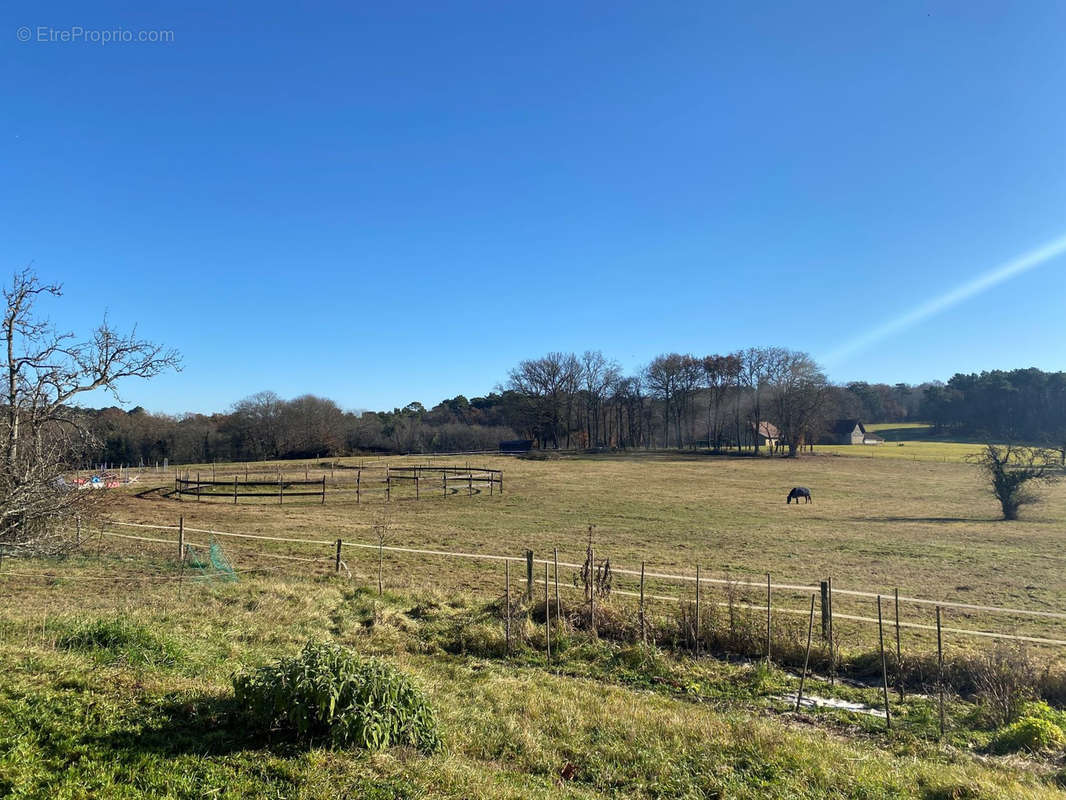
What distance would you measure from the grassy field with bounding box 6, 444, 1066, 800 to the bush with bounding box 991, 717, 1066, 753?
0.65ft

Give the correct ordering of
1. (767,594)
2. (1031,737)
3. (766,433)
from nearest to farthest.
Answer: (1031,737), (767,594), (766,433)

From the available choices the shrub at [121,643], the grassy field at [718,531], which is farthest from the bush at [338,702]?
the grassy field at [718,531]

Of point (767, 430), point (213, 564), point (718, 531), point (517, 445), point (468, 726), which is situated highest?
point (767, 430)

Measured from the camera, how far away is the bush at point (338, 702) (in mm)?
4883

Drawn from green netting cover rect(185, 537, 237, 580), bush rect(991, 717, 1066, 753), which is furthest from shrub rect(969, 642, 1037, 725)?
green netting cover rect(185, 537, 237, 580)

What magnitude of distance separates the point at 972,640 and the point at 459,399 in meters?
124

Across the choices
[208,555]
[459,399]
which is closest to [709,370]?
[459,399]

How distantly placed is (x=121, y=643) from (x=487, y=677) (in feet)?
14.5

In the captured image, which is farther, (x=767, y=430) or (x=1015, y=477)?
(x=767, y=430)

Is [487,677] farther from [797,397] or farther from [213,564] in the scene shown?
[797,397]

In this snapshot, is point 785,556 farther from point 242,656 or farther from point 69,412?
point 69,412

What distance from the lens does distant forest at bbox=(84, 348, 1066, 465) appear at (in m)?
79.1

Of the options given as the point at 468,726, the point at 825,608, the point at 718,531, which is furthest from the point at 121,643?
the point at 718,531

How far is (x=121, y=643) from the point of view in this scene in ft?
24.0
